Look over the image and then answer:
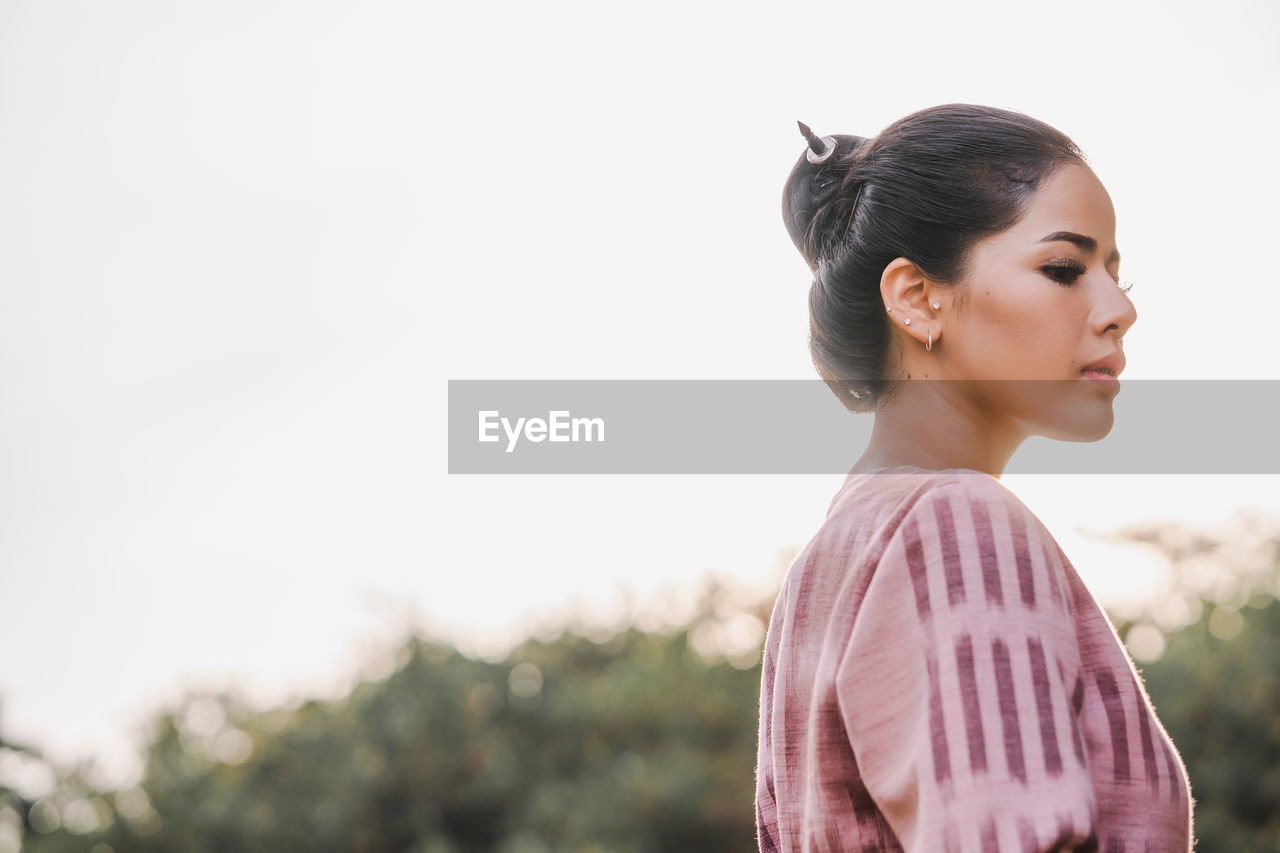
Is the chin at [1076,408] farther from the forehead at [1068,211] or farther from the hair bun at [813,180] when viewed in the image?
the hair bun at [813,180]

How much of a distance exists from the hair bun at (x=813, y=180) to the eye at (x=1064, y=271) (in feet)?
1.17

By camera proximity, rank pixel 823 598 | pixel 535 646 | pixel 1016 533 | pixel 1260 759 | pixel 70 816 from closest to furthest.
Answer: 1. pixel 1016 533
2. pixel 823 598
3. pixel 1260 759
4. pixel 70 816
5. pixel 535 646

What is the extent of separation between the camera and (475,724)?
55.0 ft

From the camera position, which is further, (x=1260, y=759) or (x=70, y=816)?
(x=70, y=816)

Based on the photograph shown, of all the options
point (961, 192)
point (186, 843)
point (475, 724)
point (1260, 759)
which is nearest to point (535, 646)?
point (475, 724)

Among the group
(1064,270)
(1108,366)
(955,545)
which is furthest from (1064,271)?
(955,545)

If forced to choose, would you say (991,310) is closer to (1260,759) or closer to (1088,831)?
(1088,831)

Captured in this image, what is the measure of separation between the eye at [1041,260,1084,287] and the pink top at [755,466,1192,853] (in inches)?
10.2

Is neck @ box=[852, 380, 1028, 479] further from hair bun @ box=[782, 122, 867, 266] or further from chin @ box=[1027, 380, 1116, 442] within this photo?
hair bun @ box=[782, 122, 867, 266]

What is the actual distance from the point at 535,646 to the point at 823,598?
18290 millimetres

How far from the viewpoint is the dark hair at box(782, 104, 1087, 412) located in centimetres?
125

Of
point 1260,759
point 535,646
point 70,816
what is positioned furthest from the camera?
point 535,646

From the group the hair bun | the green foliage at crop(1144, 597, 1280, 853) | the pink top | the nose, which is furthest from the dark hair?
the green foliage at crop(1144, 597, 1280, 853)

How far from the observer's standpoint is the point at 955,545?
987mm
